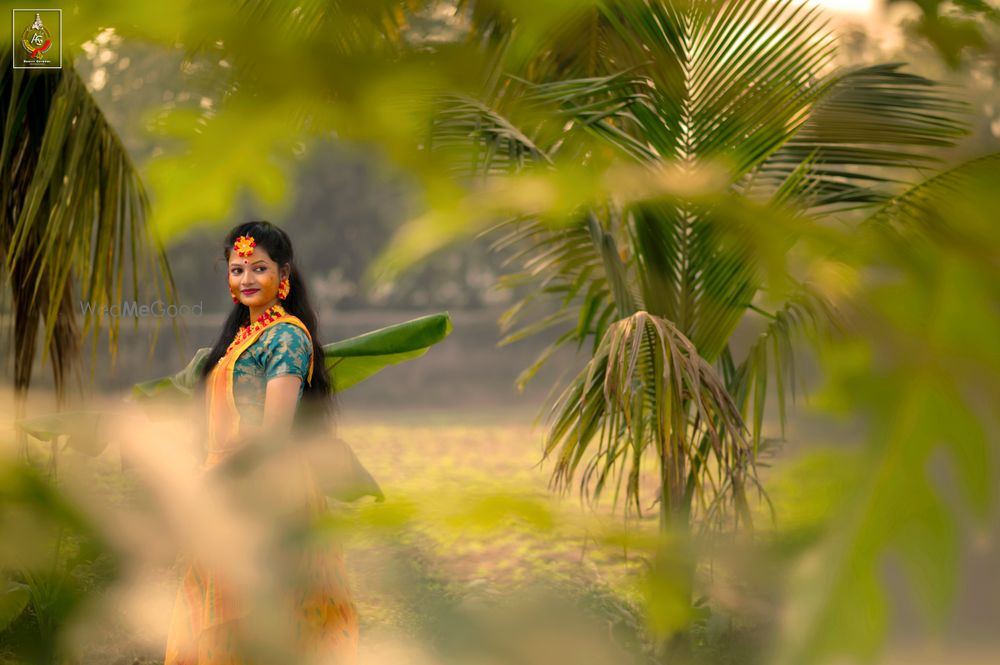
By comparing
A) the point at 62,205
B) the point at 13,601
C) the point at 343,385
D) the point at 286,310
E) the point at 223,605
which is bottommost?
the point at 13,601

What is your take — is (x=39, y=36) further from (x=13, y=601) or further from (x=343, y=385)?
(x=13, y=601)

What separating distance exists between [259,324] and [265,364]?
0.06m

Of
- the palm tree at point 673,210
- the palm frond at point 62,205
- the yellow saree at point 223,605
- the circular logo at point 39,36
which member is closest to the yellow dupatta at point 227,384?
the yellow saree at point 223,605

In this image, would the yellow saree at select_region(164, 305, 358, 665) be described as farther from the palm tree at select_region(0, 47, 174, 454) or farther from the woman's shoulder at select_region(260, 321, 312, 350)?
the palm tree at select_region(0, 47, 174, 454)

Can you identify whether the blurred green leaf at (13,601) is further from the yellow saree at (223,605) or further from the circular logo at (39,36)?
the circular logo at (39,36)

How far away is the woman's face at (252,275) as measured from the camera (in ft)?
3.96

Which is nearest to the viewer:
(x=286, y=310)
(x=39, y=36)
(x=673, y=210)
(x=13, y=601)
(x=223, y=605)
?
(x=39, y=36)

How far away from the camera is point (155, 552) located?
318mm

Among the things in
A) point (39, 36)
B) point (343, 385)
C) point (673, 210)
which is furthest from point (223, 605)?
point (673, 210)

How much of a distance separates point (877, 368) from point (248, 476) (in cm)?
16

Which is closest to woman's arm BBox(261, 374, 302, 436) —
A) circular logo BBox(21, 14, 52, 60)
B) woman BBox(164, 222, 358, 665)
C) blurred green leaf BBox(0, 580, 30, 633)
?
woman BBox(164, 222, 358, 665)

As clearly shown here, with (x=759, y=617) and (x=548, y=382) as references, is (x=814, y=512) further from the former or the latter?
(x=548, y=382)

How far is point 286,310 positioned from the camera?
4.26 feet

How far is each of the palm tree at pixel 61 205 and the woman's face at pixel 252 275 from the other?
84 millimetres
